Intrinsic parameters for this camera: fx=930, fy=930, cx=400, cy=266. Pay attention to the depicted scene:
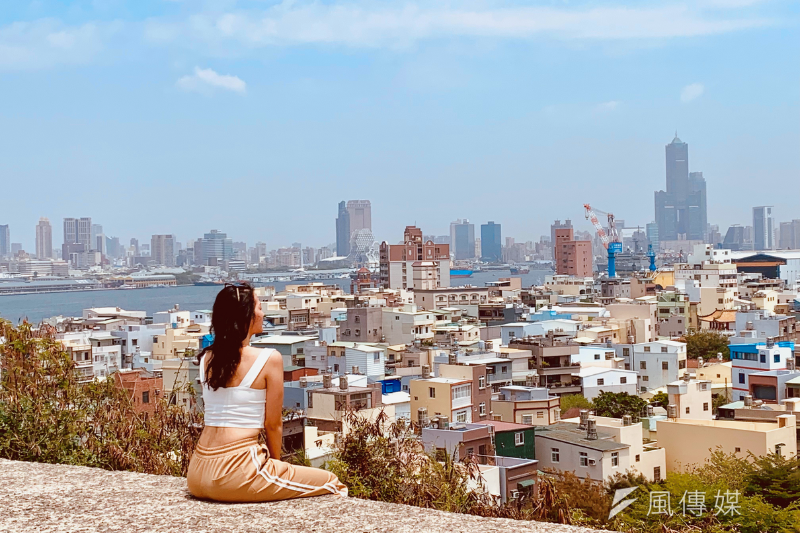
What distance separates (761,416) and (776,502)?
258 centimetres

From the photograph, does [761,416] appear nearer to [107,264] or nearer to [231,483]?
[231,483]

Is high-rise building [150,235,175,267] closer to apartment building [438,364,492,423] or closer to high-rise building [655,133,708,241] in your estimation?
high-rise building [655,133,708,241]

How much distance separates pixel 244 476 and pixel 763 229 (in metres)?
131

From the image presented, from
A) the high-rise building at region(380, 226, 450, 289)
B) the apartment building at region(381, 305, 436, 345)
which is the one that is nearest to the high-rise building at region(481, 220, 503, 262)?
the high-rise building at region(380, 226, 450, 289)

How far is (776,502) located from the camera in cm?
749

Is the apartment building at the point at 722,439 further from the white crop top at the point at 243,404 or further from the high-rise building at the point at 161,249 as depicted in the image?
the high-rise building at the point at 161,249

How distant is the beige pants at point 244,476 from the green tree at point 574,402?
10647mm

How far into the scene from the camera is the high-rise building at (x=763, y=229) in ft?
404

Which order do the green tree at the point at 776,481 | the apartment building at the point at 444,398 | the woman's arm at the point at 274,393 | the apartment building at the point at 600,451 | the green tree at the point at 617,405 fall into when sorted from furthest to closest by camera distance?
the green tree at the point at 617,405 < the apartment building at the point at 444,398 < the apartment building at the point at 600,451 < the green tree at the point at 776,481 < the woman's arm at the point at 274,393

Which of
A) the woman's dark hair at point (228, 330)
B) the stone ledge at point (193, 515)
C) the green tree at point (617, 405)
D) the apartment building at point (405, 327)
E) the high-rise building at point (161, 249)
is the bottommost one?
the green tree at point (617, 405)

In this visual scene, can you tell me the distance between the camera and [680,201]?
459ft

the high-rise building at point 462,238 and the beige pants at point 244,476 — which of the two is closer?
the beige pants at point 244,476
